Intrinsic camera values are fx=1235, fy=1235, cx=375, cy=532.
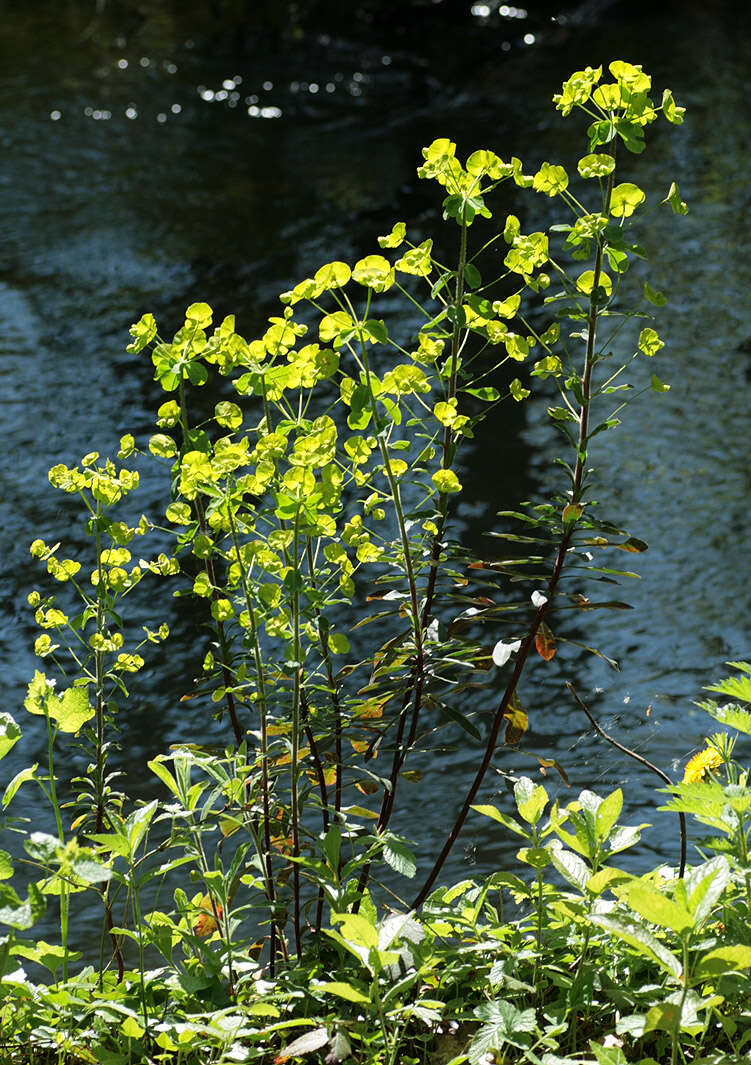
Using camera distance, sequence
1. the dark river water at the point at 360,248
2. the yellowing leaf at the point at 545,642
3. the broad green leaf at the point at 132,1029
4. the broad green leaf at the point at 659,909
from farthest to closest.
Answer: the dark river water at the point at 360,248, the yellowing leaf at the point at 545,642, the broad green leaf at the point at 132,1029, the broad green leaf at the point at 659,909

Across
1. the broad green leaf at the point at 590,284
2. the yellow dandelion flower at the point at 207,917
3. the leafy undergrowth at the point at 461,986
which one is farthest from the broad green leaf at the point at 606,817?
the broad green leaf at the point at 590,284

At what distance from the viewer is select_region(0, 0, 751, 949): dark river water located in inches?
124

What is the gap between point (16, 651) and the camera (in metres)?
3.42

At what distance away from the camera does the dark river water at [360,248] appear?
3143 millimetres

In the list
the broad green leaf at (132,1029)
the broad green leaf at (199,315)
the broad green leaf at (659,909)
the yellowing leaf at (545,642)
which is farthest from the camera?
the yellowing leaf at (545,642)

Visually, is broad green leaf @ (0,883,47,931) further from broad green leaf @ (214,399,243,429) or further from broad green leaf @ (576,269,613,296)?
broad green leaf @ (576,269,613,296)

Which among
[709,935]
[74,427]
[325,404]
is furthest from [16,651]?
[709,935]

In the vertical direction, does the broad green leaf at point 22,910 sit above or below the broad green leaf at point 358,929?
above

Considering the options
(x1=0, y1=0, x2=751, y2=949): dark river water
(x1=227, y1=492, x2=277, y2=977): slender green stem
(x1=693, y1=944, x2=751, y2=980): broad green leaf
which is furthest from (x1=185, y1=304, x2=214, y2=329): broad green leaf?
(x1=0, y1=0, x2=751, y2=949): dark river water

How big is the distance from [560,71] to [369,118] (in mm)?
1895

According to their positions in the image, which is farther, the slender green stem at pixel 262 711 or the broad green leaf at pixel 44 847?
the slender green stem at pixel 262 711

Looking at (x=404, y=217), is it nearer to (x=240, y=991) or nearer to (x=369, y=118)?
(x=369, y=118)

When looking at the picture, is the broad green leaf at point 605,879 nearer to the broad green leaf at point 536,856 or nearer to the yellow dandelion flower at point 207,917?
the broad green leaf at point 536,856

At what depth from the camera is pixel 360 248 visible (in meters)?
6.22
